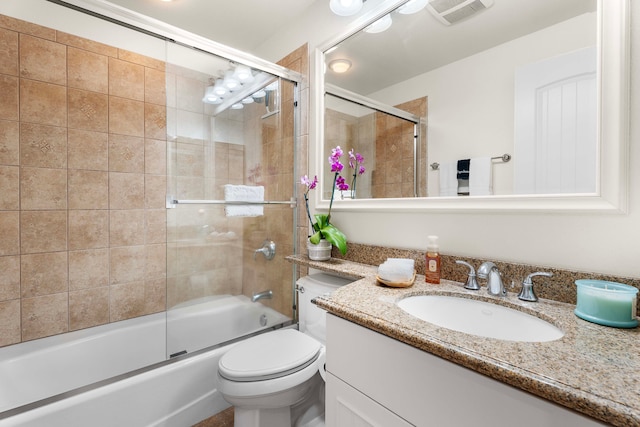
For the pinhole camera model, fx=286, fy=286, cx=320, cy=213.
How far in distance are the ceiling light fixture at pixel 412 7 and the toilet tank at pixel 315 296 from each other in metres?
1.27

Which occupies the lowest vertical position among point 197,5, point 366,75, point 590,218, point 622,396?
point 622,396

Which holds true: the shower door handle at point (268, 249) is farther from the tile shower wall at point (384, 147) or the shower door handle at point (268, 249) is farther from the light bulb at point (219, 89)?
the light bulb at point (219, 89)

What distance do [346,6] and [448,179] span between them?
1.08 meters

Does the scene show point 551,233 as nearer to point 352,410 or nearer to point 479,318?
point 479,318

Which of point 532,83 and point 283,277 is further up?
point 532,83

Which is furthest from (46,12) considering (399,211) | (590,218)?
(590,218)

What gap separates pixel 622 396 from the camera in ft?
1.41

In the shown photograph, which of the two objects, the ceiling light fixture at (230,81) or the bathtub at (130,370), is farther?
the ceiling light fixture at (230,81)

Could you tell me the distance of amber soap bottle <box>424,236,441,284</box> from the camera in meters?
1.06

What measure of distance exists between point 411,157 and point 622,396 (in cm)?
101

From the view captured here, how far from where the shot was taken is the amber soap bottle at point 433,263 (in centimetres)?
106

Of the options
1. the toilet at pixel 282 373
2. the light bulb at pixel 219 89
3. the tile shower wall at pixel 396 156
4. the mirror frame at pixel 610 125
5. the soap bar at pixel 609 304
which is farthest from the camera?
the light bulb at pixel 219 89

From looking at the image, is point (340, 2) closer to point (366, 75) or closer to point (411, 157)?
point (366, 75)

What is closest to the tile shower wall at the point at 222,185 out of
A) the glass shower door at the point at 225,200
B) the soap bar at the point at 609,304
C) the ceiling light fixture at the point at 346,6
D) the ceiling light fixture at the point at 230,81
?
the glass shower door at the point at 225,200
